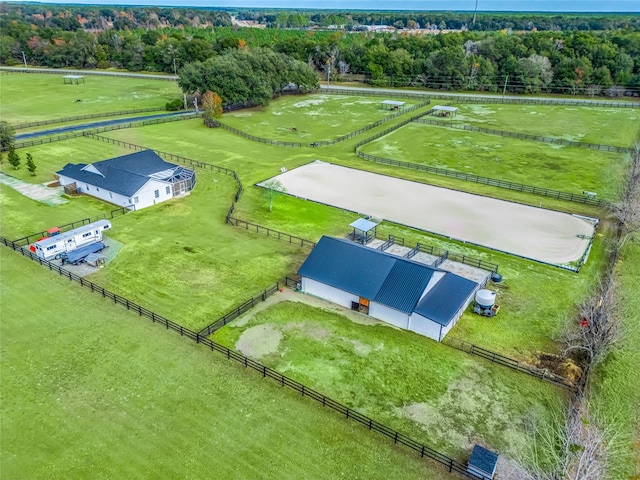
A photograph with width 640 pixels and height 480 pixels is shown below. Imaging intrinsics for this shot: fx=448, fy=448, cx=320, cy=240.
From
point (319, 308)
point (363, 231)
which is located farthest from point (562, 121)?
point (319, 308)

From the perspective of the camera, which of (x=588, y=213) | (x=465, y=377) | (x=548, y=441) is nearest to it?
(x=548, y=441)

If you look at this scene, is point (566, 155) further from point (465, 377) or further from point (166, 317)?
point (166, 317)

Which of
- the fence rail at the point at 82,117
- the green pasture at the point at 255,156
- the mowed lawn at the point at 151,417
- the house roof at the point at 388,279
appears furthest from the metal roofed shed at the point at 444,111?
the mowed lawn at the point at 151,417

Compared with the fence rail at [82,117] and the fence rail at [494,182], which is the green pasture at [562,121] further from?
the fence rail at [82,117]

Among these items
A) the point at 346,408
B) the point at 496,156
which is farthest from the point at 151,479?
the point at 496,156

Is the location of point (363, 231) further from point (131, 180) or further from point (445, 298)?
point (131, 180)

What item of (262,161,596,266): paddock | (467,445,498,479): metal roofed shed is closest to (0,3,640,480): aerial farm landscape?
(467,445,498,479): metal roofed shed
